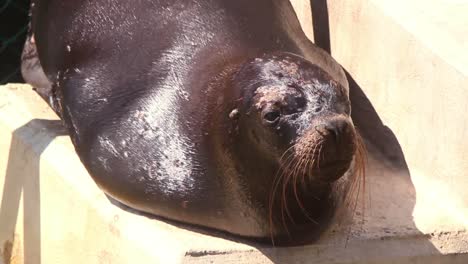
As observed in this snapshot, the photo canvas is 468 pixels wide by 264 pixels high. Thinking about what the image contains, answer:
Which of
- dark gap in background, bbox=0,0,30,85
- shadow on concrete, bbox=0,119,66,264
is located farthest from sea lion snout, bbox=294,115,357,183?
dark gap in background, bbox=0,0,30,85

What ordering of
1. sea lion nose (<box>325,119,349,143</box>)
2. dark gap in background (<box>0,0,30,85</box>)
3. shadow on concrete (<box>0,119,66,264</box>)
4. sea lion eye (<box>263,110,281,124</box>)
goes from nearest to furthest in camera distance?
sea lion nose (<box>325,119,349,143</box>), sea lion eye (<box>263,110,281,124</box>), shadow on concrete (<box>0,119,66,264</box>), dark gap in background (<box>0,0,30,85</box>)

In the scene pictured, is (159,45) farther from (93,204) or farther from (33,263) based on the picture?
(33,263)

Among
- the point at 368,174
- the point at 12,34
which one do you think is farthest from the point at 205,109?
the point at 12,34

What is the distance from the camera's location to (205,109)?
4.38m

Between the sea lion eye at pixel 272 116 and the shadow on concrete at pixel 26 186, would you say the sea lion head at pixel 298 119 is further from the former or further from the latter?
the shadow on concrete at pixel 26 186

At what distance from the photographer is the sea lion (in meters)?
4.05

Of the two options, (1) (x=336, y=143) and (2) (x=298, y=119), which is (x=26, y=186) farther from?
(1) (x=336, y=143)

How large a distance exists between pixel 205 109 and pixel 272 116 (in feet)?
1.33

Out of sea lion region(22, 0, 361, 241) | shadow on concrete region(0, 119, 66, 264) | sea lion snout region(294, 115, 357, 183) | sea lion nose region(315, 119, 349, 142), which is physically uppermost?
sea lion nose region(315, 119, 349, 142)

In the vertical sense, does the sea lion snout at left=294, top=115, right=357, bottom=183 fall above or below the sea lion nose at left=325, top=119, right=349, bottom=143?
below

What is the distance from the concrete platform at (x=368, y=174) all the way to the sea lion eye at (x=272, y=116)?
0.47 m

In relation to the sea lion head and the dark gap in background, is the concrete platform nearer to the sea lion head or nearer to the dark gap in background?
the sea lion head

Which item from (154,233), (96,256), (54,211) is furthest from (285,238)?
(54,211)

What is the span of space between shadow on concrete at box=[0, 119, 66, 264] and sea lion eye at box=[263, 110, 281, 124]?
126cm
